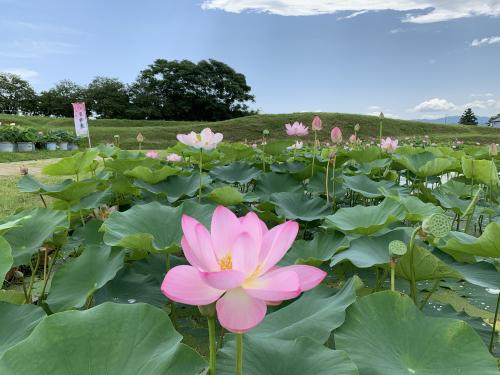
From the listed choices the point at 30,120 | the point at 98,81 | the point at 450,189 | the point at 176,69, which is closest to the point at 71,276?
the point at 450,189

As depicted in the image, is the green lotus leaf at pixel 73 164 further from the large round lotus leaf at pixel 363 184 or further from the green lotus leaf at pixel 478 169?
the green lotus leaf at pixel 478 169

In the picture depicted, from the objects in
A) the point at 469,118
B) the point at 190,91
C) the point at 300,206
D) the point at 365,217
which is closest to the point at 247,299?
the point at 365,217

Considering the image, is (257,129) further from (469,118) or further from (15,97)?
(469,118)

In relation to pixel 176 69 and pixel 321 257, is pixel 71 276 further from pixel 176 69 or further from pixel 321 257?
pixel 176 69

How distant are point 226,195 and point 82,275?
593 mm

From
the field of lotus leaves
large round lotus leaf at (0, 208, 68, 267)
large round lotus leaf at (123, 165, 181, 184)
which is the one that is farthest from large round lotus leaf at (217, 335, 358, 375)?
large round lotus leaf at (123, 165, 181, 184)

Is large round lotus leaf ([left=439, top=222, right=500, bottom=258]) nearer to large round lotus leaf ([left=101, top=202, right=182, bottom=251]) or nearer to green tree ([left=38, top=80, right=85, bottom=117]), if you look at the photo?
large round lotus leaf ([left=101, top=202, right=182, bottom=251])

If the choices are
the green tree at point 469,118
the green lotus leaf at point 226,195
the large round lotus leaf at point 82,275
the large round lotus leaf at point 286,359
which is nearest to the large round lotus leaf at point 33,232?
the large round lotus leaf at point 82,275

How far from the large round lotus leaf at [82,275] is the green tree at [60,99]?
23.9m

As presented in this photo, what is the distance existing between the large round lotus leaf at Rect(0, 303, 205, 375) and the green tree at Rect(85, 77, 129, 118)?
75.3 ft

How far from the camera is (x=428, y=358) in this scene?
575 mm

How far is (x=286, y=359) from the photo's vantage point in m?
0.52

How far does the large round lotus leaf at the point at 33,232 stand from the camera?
100 cm

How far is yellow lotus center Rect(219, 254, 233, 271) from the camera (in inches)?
16.1
